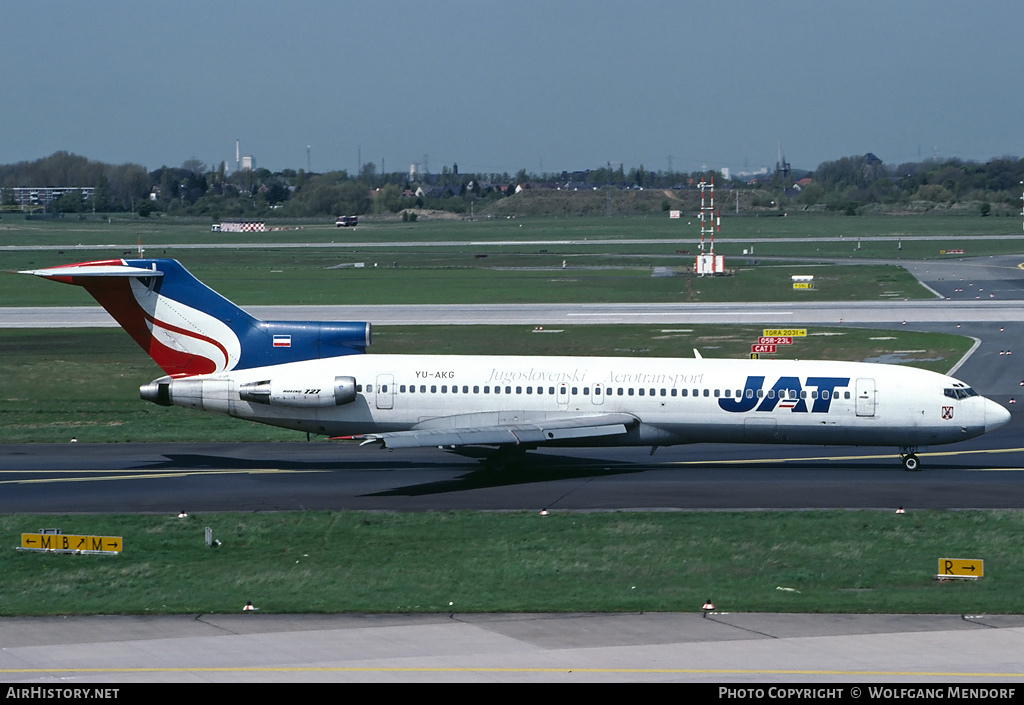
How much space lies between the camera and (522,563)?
82.3 feet

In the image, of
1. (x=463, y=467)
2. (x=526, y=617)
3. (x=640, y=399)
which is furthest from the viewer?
(x=463, y=467)

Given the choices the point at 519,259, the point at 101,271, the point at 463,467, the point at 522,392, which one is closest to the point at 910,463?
the point at 522,392

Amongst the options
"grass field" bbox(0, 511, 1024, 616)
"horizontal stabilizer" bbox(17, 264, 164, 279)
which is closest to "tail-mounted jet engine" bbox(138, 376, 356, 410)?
"horizontal stabilizer" bbox(17, 264, 164, 279)

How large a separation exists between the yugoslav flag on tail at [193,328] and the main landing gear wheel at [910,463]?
1700 centimetres

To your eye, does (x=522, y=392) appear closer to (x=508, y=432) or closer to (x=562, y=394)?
(x=562, y=394)

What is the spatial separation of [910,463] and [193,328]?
70.7ft

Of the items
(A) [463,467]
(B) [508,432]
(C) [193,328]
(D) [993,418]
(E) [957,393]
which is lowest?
(A) [463,467]

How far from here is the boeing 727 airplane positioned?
112ft

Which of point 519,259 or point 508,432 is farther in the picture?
point 519,259

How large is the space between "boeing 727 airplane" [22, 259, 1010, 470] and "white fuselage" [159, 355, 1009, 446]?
0.10 feet

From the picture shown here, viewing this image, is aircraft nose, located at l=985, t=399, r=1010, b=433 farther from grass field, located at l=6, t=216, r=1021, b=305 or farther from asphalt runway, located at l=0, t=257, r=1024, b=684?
grass field, located at l=6, t=216, r=1021, b=305

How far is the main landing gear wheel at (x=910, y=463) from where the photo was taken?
34.7 m

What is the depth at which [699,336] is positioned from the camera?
61.6 m
